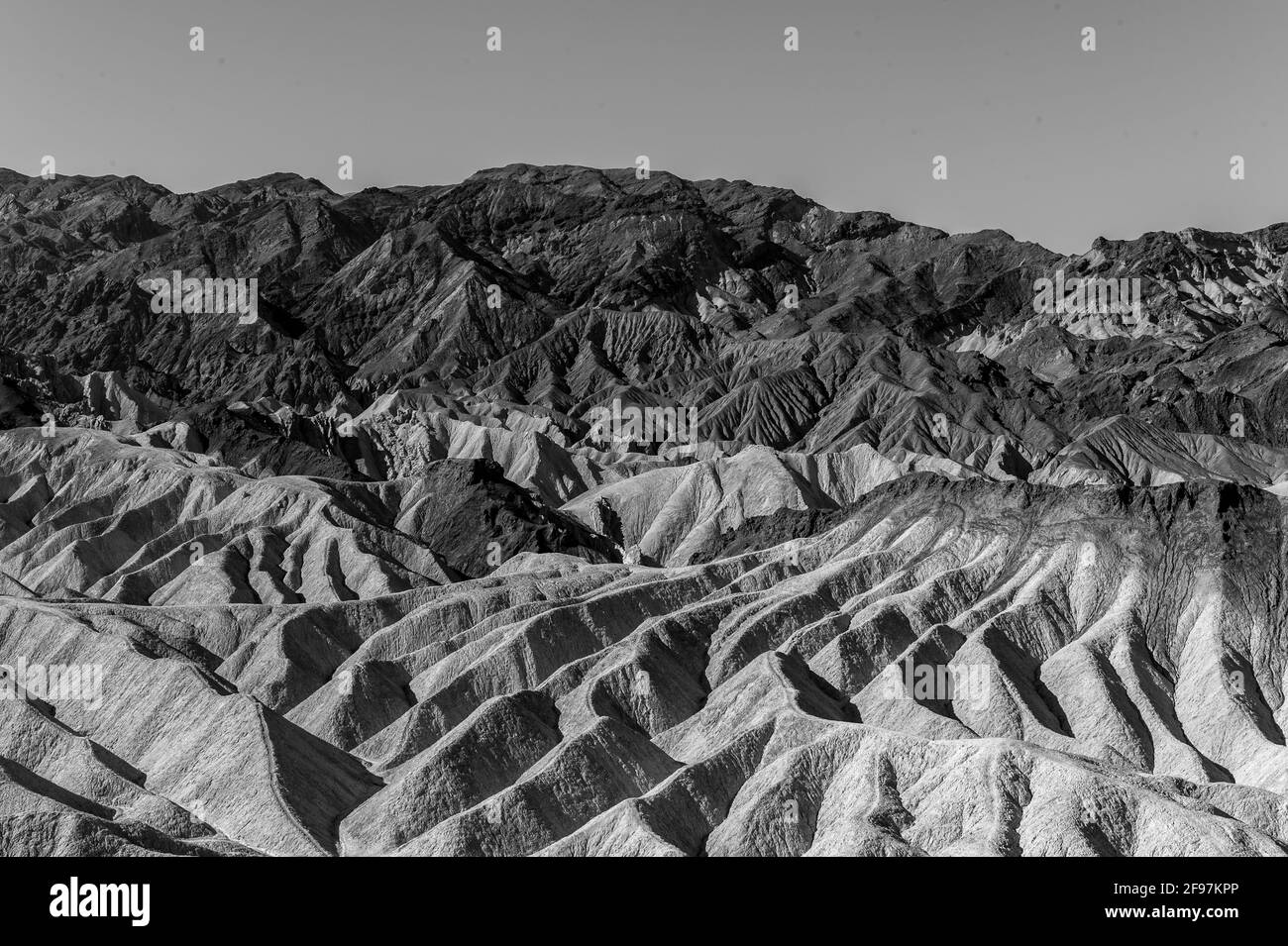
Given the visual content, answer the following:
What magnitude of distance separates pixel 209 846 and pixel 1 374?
465ft

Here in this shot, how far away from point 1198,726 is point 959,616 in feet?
51.2

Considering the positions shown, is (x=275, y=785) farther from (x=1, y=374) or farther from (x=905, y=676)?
(x=1, y=374)

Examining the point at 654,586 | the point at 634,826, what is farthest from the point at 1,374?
the point at 634,826

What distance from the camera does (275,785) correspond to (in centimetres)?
7425

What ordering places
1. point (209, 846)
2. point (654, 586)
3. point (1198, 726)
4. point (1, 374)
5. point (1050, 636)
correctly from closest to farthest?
point (209, 846), point (1198, 726), point (1050, 636), point (654, 586), point (1, 374)

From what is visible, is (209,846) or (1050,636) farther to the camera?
(1050,636)

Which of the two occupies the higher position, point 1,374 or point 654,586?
point 1,374

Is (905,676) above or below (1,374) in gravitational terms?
below
